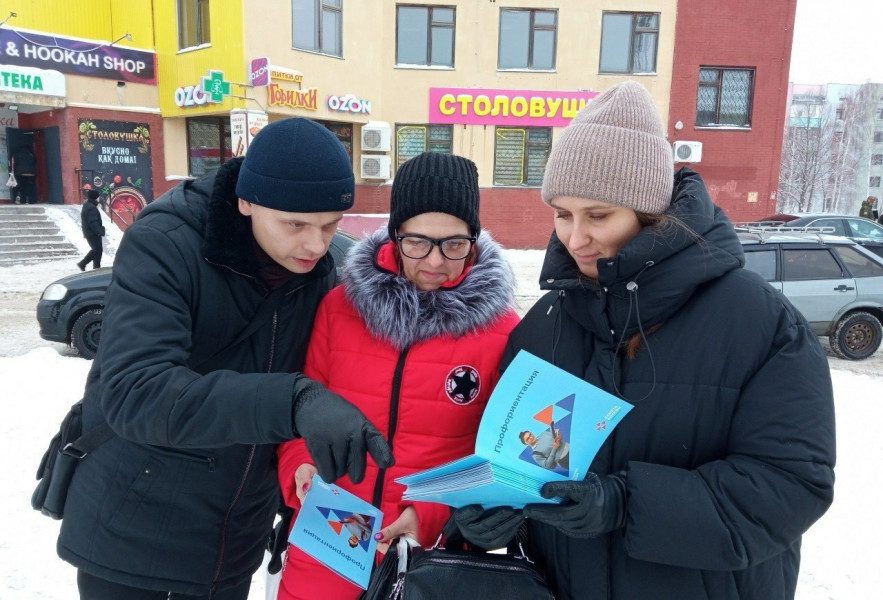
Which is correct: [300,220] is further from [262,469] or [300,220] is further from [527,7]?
[527,7]

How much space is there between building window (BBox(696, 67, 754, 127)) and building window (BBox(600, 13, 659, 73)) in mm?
1700

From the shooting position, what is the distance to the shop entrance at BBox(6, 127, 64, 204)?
17.0 meters

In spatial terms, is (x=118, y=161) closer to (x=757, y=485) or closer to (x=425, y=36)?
(x=425, y=36)

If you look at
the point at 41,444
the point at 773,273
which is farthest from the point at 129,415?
the point at 773,273

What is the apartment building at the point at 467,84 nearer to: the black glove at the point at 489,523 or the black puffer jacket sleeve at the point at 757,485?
the black glove at the point at 489,523

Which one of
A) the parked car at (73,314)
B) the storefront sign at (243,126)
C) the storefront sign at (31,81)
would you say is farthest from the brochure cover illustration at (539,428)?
the storefront sign at (31,81)

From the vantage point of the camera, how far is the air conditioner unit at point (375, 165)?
55.3 feet

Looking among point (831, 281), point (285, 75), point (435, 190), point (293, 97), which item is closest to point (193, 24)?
point (285, 75)

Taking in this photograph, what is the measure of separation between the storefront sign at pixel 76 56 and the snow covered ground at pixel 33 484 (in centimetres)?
1099

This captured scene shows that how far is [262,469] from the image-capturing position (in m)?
1.90

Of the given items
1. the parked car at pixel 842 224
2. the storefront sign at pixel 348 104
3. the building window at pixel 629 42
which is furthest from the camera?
the building window at pixel 629 42

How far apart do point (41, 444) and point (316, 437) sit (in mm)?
4247

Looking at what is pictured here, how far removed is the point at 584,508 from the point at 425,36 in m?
18.0

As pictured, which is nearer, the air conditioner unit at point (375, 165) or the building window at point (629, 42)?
the air conditioner unit at point (375, 165)
